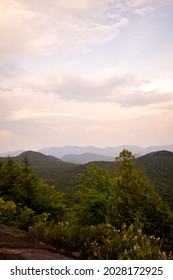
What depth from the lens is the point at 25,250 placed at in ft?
26.1

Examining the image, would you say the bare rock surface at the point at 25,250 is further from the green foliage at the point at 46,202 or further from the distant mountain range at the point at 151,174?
the distant mountain range at the point at 151,174

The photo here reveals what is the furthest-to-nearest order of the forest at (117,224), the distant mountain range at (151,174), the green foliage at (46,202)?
the distant mountain range at (151,174), the green foliage at (46,202), the forest at (117,224)

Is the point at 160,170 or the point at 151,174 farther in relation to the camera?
the point at 160,170

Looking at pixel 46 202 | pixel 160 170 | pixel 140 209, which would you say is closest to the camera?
pixel 140 209

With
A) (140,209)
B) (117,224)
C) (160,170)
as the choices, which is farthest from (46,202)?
(160,170)

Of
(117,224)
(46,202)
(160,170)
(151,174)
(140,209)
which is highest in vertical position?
(140,209)

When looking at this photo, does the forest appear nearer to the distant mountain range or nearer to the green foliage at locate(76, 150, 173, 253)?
the green foliage at locate(76, 150, 173, 253)

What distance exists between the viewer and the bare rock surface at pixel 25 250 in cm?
738

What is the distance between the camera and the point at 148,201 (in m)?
11.2

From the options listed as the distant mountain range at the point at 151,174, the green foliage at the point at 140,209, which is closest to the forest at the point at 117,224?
the green foliage at the point at 140,209

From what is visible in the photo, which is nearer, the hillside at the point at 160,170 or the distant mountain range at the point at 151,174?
the hillside at the point at 160,170

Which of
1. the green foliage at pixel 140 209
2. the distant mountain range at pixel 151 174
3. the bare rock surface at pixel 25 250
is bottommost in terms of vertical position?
the distant mountain range at pixel 151 174

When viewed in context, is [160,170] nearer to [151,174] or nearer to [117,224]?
[151,174]
